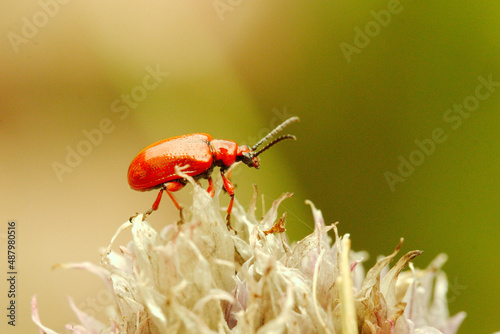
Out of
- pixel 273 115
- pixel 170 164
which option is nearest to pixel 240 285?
pixel 170 164

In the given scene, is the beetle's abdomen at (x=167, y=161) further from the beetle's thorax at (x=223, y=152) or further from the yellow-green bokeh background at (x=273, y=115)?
the yellow-green bokeh background at (x=273, y=115)

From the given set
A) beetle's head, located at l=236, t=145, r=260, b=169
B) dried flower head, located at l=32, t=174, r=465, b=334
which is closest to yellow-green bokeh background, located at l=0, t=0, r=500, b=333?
beetle's head, located at l=236, t=145, r=260, b=169

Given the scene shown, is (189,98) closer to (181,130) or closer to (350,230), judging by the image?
(181,130)

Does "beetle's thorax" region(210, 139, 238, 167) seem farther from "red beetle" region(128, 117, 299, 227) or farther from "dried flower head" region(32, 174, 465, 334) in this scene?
"dried flower head" region(32, 174, 465, 334)

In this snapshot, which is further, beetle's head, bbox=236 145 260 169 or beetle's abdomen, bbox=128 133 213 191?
beetle's head, bbox=236 145 260 169

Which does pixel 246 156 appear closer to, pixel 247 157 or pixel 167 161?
pixel 247 157

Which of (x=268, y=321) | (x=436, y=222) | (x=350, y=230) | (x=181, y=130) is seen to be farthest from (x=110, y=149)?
(x=268, y=321)

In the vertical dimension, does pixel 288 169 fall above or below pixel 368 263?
above
